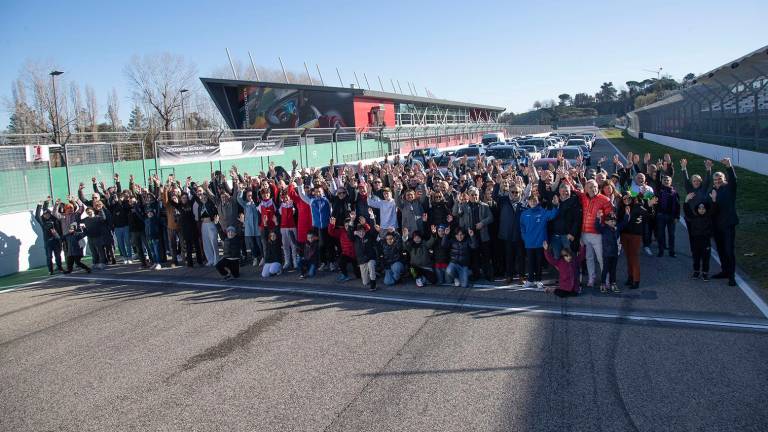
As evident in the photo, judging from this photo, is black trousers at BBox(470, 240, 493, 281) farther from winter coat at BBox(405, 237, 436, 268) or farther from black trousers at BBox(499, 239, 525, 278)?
winter coat at BBox(405, 237, 436, 268)

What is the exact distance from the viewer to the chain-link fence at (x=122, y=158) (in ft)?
46.5

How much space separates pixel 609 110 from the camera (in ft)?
491

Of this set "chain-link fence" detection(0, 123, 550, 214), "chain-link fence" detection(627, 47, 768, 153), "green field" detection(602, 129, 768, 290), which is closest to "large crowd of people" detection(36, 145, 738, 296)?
"green field" detection(602, 129, 768, 290)

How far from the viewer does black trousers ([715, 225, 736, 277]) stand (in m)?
8.92

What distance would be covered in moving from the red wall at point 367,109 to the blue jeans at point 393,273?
3810 cm

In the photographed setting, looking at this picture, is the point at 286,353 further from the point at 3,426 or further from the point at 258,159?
the point at 258,159

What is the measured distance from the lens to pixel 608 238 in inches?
347

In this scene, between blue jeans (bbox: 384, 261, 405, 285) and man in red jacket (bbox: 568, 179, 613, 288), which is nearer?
man in red jacket (bbox: 568, 179, 613, 288)

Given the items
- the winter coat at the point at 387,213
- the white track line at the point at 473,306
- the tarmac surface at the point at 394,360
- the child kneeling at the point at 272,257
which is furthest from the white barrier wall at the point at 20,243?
the winter coat at the point at 387,213

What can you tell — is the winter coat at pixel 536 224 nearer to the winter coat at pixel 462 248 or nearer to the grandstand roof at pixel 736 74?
the winter coat at pixel 462 248

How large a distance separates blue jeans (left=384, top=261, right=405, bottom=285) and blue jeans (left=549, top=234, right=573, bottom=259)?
271 cm

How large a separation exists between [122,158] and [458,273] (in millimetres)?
13120

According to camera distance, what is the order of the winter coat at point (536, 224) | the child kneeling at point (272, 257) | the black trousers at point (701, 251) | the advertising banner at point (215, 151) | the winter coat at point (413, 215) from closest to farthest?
the black trousers at point (701, 251) < the winter coat at point (536, 224) < the winter coat at point (413, 215) < the child kneeling at point (272, 257) < the advertising banner at point (215, 151)

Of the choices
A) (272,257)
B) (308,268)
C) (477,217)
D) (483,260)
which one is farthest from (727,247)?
(272,257)
